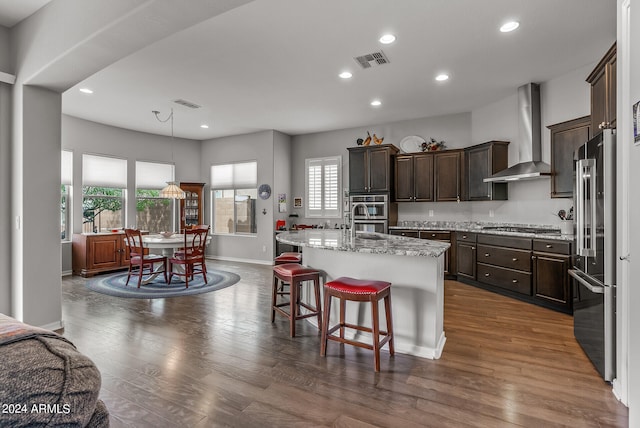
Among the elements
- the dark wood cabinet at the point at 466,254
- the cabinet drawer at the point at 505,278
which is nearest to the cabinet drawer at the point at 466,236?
the dark wood cabinet at the point at 466,254

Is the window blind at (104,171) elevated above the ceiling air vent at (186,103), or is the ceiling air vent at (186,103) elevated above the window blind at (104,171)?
the ceiling air vent at (186,103)

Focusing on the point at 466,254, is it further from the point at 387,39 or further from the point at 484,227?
the point at 387,39

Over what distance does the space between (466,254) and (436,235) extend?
0.61 meters

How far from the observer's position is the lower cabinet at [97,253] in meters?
6.02

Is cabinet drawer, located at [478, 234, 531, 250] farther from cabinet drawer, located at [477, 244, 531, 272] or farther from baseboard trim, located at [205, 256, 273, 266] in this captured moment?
baseboard trim, located at [205, 256, 273, 266]

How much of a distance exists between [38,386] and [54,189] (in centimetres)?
334

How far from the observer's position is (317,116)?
20.6 feet

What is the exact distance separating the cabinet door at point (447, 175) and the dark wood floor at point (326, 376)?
2570mm

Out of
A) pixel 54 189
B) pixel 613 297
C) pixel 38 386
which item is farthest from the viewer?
pixel 54 189

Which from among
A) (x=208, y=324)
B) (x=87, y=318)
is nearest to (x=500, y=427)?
(x=208, y=324)

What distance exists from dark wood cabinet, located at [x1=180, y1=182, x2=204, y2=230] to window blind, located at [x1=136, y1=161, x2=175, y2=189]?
42 centimetres

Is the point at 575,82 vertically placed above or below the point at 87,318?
above

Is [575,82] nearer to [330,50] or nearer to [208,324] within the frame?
[330,50]

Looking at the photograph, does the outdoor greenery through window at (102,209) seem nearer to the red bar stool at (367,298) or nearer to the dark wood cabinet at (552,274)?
the red bar stool at (367,298)
